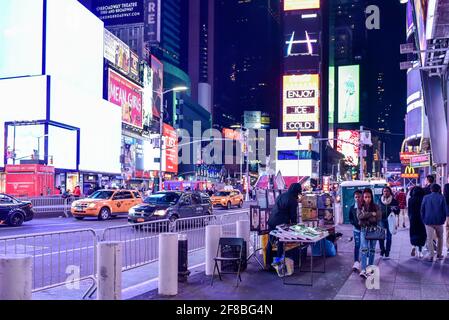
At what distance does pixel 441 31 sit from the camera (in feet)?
47.7

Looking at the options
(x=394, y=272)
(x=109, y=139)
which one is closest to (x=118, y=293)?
A: (x=394, y=272)

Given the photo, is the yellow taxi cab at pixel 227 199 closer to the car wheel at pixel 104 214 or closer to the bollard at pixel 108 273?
the car wheel at pixel 104 214

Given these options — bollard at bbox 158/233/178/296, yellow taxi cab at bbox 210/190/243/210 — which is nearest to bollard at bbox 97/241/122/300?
bollard at bbox 158/233/178/296

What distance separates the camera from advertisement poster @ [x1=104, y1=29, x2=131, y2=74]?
8006 cm

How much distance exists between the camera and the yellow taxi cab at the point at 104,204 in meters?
25.4

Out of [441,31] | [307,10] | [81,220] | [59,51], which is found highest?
[307,10]

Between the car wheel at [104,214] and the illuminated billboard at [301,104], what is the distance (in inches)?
2968

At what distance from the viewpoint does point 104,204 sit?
85.2 feet

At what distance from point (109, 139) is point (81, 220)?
44.3 m

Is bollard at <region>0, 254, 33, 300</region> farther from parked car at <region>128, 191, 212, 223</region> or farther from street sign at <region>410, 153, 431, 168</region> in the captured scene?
street sign at <region>410, 153, 431, 168</region>

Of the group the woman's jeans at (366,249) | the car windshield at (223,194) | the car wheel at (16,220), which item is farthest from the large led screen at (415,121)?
the woman's jeans at (366,249)

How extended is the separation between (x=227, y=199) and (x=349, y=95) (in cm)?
11170

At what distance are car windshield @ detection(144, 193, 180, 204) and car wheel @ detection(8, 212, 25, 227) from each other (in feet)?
19.3
